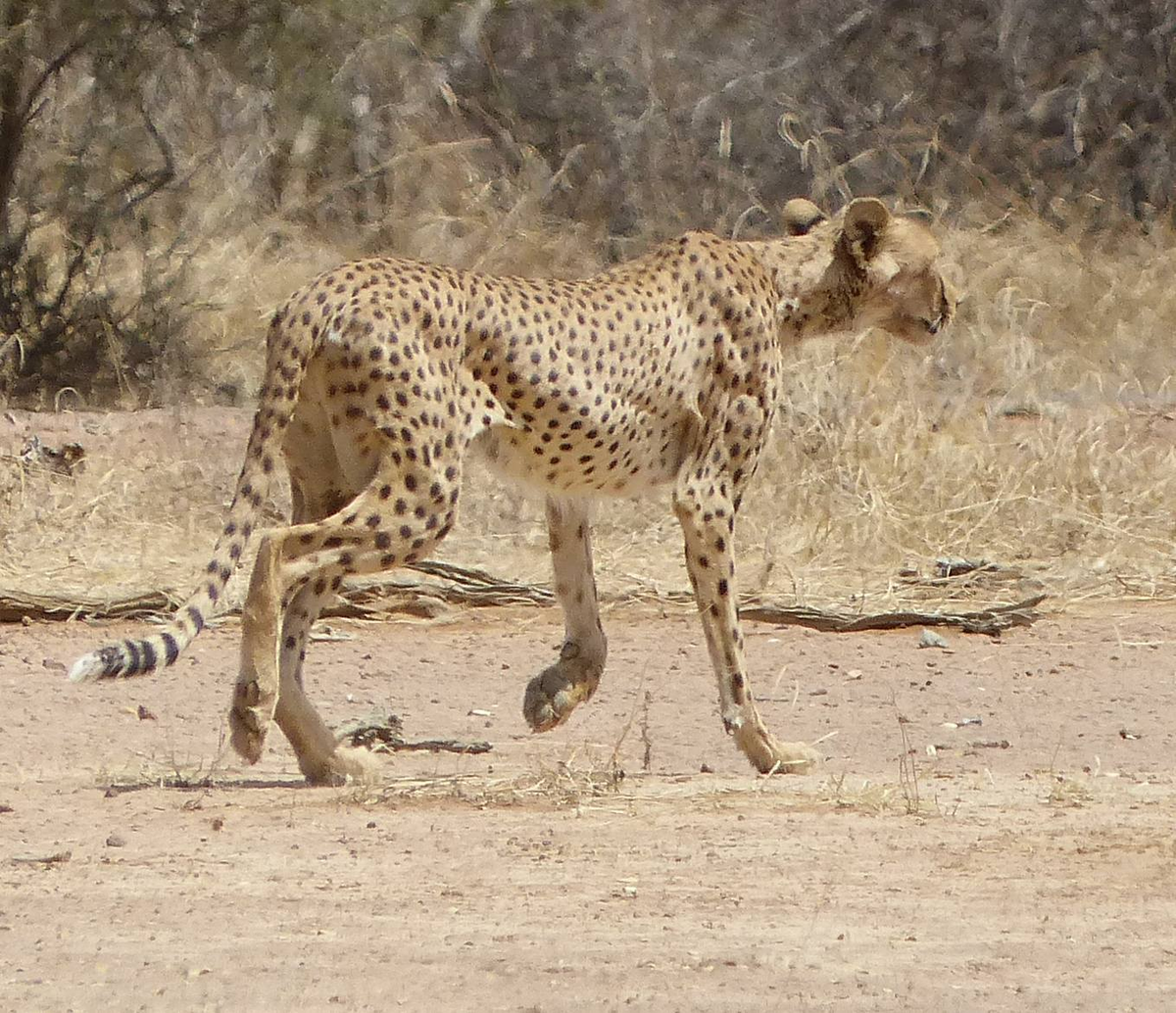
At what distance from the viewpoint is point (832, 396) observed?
921 cm

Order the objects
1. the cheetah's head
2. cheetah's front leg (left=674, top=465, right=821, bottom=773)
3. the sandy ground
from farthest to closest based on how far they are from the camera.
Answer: the cheetah's head, cheetah's front leg (left=674, top=465, right=821, bottom=773), the sandy ground

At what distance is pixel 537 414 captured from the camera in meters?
5.41

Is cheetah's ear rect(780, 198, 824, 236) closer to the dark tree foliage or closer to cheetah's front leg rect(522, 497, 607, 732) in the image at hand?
cheetah's front leg rect(522, 497, 607, 732)

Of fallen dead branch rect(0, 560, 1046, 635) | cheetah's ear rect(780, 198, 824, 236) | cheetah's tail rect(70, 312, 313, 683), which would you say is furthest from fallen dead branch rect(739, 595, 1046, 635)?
cheetah's tail rect(70, 312, 313, 683)

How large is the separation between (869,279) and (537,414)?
1380mm

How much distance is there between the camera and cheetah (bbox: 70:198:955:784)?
5.05m

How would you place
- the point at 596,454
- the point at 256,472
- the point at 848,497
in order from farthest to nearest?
1. the point at 848,497
2. the point at 596,454
3. the point at 256,472

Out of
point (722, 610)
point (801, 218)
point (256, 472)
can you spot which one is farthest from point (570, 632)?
point (801, 218)

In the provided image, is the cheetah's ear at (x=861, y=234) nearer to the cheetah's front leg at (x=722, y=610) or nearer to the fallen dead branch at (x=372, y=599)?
the cheetah's front leg at (x=722, y=610)

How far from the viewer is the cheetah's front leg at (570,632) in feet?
19.2

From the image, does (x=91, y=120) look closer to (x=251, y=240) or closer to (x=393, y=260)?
(x=251, y=240)

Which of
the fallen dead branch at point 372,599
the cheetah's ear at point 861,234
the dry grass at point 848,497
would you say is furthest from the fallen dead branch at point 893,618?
the cheetah's ear at point 861,234

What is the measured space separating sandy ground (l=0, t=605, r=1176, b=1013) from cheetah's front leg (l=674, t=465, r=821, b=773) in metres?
0.13

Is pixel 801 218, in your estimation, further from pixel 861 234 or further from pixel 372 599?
pixel 372 599
